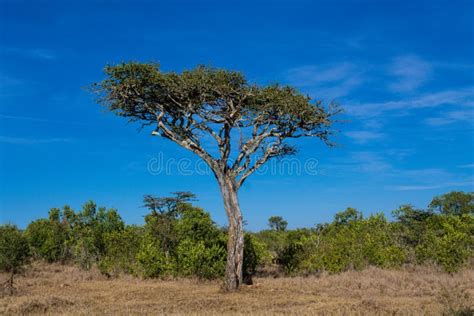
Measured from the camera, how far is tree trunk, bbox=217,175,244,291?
55.9ft

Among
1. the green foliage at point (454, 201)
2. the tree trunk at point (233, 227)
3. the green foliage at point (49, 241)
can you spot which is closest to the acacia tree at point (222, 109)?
the tree trunk at point (233, 227)

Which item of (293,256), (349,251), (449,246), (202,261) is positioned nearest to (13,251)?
(202,261)

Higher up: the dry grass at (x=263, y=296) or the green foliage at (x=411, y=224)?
the green foliage at (x=411, y=224)

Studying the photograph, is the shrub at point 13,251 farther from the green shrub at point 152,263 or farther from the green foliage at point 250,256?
the green foliage at point 250,256

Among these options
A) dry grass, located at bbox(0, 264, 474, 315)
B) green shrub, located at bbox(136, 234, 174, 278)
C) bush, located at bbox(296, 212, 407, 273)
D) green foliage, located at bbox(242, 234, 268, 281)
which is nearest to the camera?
dry grass, located at bbox(0, 264, 474, 315)

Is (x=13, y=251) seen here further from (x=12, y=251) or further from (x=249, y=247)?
(x=249, y=247)

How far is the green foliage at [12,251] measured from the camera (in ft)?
75.8

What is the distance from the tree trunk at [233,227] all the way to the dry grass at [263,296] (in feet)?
3.37

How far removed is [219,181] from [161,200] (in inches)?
355

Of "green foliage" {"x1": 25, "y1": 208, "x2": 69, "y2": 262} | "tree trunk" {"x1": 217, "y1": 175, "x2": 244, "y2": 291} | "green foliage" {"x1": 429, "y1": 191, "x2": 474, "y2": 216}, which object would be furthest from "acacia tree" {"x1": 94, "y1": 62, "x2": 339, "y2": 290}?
"green foliage" {"x1": 429, "y1": 191, "x2": 474, "y2": 216}

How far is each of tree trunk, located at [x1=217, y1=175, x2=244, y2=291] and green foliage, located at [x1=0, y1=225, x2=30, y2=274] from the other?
12.5 metres

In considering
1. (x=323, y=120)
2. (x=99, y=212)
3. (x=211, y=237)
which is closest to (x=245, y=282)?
(x=211, y=237)

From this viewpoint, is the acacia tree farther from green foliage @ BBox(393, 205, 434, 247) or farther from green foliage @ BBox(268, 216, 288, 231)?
green foliage @ BBox(268, 216, 288, 231)

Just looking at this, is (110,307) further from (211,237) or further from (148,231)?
(148,231)
